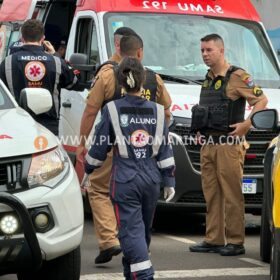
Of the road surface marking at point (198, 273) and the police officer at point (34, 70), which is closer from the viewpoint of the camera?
the road surface marking at point (198, 273)

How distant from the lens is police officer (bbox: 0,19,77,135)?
10438 mm

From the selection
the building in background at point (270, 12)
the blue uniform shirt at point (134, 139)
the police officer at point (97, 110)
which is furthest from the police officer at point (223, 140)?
the building in background at point (270, 12)

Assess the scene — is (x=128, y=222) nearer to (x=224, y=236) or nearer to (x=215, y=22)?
(x=224, y=236)

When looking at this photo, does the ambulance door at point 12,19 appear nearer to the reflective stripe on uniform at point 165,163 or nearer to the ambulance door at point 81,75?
the ambulance door at point 81,75

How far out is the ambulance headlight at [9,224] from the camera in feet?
21.7

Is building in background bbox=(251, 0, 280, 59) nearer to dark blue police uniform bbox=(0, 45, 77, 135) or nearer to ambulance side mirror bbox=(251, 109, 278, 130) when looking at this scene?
dark blue police uniform bbox=(0, 45, 77, 135)

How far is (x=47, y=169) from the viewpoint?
6.95 metres

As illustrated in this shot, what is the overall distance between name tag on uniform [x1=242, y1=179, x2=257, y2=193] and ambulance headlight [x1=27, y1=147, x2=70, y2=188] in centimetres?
360

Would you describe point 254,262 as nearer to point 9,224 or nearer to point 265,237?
point 265,237

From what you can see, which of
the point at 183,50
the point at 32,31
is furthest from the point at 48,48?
the point at 183,50

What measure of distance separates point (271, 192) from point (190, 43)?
4.54 meters

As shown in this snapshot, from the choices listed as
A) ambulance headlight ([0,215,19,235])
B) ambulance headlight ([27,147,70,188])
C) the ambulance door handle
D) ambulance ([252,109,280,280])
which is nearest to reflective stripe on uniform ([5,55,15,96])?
the ambulance door handle

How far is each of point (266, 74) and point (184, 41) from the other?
3.04 ft

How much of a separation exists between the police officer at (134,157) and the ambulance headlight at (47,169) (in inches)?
12.9
